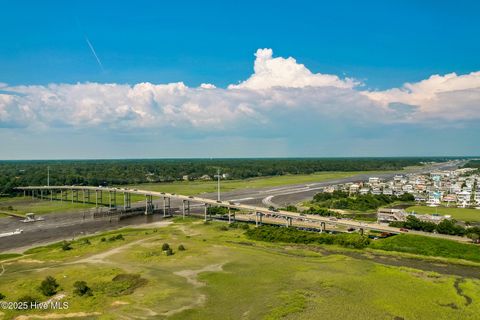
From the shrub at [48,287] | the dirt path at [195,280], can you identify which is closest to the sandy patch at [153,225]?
the dirt path at [195,280]

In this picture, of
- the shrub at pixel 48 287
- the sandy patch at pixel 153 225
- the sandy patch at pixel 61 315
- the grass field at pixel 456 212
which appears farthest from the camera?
the grass field at pixel 456 212

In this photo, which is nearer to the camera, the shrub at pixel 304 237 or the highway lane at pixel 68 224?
the shrub at pixel 304 237

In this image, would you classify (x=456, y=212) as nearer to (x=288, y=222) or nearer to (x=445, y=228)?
(x=445, y=228)

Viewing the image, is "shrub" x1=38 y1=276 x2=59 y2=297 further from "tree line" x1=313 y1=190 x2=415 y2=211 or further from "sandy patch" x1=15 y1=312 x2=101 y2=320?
"tree line" x1=313 y1=190 x2=415 y2=211

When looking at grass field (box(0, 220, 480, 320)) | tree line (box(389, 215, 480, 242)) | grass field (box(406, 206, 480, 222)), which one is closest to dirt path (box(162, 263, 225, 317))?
grass field (box(0, 220, 480, 320))

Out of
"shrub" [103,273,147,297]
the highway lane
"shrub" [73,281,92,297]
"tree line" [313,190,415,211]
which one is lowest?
the highway lane

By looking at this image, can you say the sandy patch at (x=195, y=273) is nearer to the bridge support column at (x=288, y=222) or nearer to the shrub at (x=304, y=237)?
the shrub at (x=304, y=237)

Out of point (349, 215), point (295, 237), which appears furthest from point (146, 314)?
point (349, 215)
